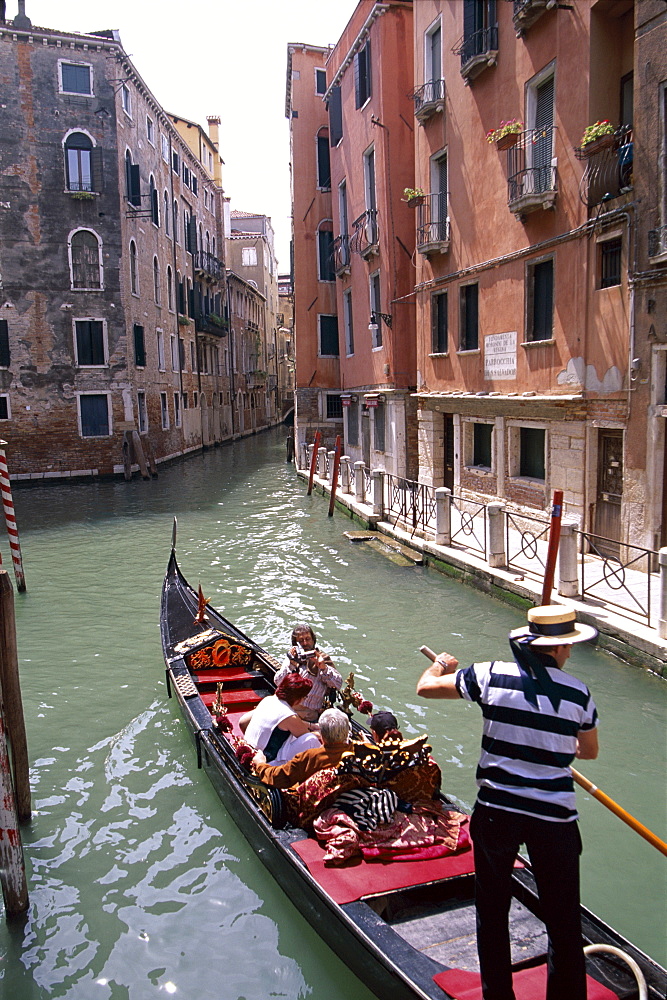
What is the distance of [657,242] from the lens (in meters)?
8.00

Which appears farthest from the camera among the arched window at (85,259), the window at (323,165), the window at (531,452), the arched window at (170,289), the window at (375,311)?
the arched window at (170,289)

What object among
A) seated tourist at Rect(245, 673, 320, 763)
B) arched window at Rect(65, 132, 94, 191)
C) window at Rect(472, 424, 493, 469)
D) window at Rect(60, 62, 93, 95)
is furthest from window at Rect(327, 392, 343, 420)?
seated tourist at Rect(245, 673, 320, 763)

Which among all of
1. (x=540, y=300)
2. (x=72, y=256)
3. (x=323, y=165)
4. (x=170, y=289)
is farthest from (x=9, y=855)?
(x=170, y=289)

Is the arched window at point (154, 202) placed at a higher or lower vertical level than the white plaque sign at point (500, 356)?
higher

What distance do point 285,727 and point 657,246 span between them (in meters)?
6.40

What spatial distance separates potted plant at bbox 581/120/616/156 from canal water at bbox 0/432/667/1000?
527 cm

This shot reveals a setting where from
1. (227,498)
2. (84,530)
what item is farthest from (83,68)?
(84,530)

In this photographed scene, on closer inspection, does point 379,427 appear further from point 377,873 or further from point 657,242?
point 377,873

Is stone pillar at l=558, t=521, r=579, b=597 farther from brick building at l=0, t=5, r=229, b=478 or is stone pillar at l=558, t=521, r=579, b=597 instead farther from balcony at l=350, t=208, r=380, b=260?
brick building at l=0, t=5, r=229, b=478

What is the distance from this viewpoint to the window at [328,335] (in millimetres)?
23031

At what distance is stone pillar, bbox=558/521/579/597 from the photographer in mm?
7844

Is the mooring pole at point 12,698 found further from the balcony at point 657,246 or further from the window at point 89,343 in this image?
the window at point 89,343

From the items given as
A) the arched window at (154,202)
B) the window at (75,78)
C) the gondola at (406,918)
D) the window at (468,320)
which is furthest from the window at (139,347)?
the gondola at (406,918)

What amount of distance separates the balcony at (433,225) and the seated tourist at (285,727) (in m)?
10.8
